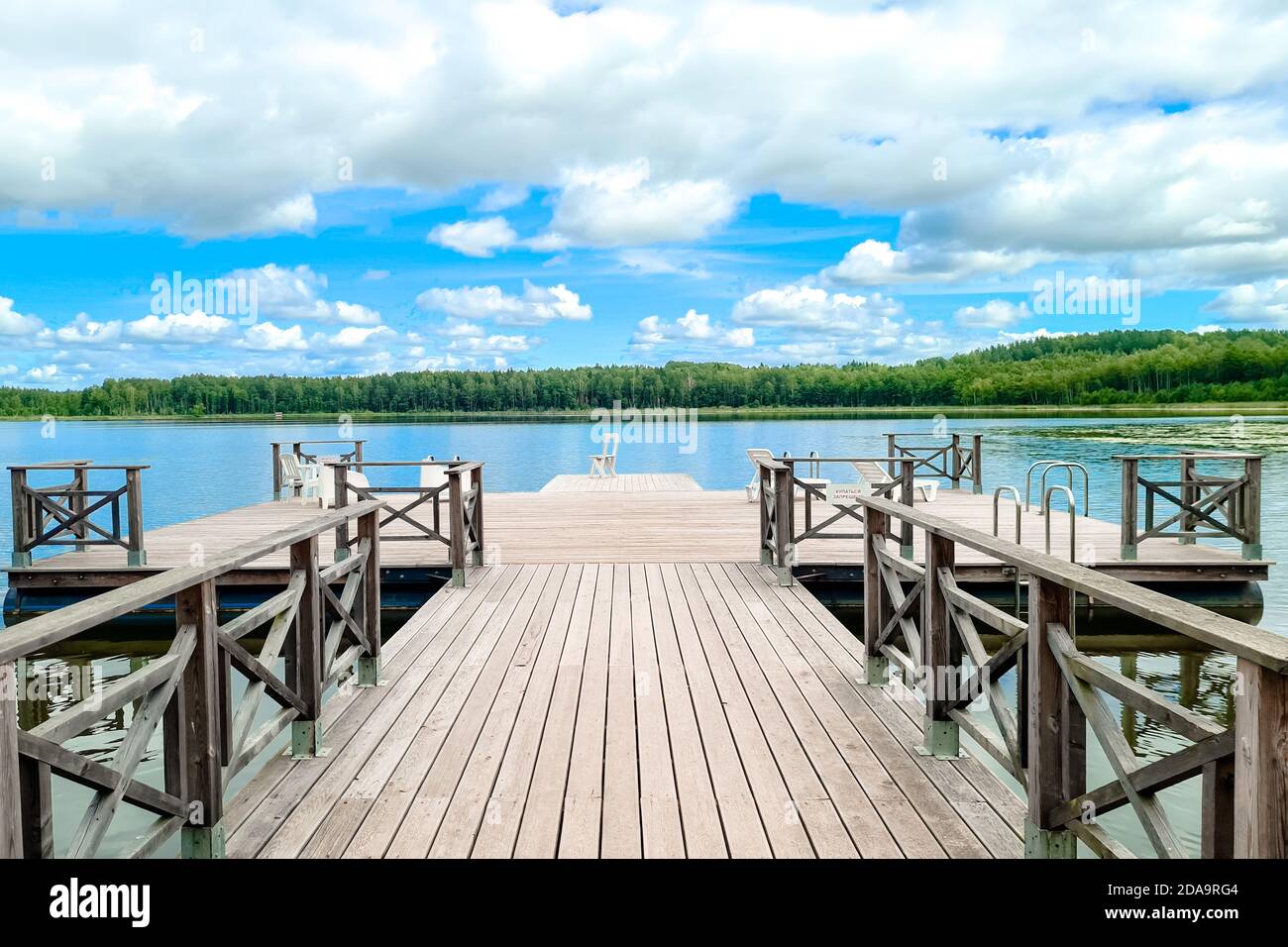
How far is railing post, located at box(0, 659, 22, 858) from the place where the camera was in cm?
148

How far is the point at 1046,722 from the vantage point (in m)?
2.20

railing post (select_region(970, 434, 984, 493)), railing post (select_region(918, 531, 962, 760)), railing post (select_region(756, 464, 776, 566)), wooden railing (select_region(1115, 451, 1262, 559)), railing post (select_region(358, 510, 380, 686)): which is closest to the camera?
railing post (select_region(918, 531, 962, 760))

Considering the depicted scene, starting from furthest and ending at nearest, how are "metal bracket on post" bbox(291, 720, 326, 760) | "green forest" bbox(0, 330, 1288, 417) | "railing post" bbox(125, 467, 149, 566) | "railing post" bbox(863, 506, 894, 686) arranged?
"green forest" bbox(0, 330, 1288, 417)
"railing post" bbox(125, 467, 149, 566)
"railing post" bbox(863, 506, 894, 686)
"metal bracket on post" bbox(291, 720, 326, 760)

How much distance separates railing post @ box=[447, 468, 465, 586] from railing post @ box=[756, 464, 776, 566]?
2331 millimetres

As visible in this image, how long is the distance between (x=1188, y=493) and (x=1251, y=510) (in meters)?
0.86

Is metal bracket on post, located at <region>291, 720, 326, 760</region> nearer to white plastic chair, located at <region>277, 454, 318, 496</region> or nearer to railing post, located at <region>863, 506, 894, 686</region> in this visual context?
railing post, located at <region>863, 506, 894, 686</region>

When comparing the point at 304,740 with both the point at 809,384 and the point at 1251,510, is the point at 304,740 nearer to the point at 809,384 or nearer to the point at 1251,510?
the point at 1251,510

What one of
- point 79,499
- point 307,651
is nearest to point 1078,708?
point 307,651

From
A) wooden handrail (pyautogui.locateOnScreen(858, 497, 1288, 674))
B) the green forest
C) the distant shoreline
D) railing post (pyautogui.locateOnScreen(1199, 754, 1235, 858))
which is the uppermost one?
the green forest

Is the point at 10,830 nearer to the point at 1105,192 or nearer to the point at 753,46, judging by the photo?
the point at 753,46

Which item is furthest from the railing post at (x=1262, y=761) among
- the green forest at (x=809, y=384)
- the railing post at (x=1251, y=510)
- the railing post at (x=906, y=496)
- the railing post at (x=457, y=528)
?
the green forest at (x=809, y=384)

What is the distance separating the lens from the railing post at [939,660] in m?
3.05

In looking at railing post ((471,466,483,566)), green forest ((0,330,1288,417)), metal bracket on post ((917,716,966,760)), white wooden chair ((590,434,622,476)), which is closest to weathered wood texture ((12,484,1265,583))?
railing post ((471,466,483,566))

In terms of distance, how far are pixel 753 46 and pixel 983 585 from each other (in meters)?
15.3
